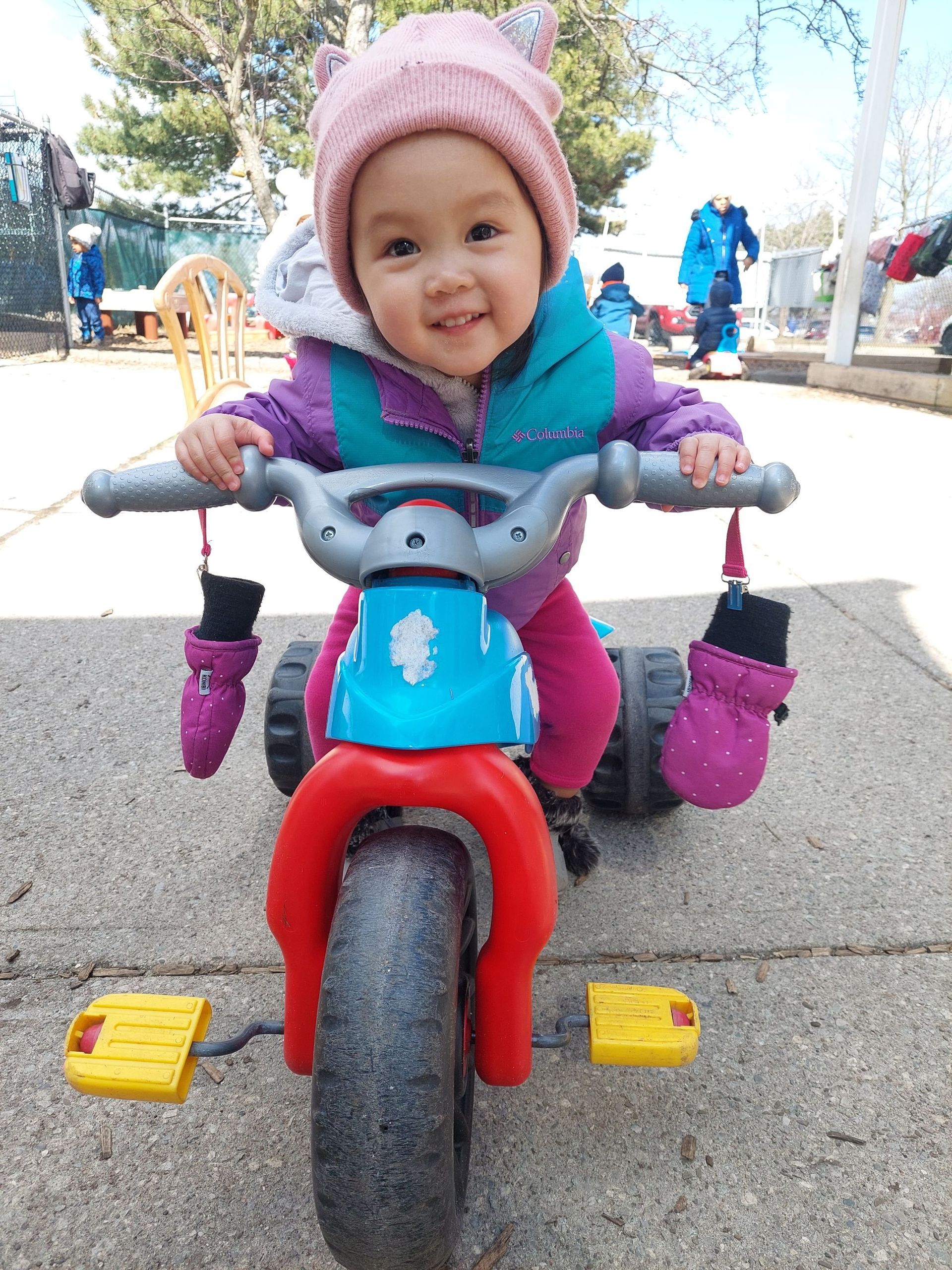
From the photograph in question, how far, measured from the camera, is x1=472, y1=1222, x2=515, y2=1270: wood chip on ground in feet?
4.14

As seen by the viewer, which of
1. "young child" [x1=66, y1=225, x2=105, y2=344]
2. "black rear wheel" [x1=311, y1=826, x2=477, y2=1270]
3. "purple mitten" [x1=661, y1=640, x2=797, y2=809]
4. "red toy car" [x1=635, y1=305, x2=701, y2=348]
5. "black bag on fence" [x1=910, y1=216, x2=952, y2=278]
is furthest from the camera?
"red toy car" [x1=635, y1=305, x2=701, y2=348]

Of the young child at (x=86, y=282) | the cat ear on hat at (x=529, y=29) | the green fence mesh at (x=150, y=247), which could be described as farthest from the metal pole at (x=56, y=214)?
the cat ear on hat at (x=529, y=29)

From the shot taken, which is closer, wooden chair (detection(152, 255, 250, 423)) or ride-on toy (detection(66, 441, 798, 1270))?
ride-on toy (detection(66, 441, 798, 1270))

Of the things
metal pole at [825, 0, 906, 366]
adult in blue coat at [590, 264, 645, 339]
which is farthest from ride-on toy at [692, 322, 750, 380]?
metal pole at [825, 0, 906, 366]

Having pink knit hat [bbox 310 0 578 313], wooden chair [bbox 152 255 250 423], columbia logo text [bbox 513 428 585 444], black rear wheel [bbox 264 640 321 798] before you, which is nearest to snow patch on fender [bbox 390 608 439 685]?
columbia logo text [bbox 513 428 585 444]

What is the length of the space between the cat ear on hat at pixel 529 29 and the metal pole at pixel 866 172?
33.7ft

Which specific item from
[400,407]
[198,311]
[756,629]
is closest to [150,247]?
[198,311]

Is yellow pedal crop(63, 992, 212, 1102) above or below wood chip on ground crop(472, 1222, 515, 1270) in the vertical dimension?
above

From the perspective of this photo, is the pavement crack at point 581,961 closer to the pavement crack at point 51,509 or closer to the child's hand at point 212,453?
the child's hand at point 212,453

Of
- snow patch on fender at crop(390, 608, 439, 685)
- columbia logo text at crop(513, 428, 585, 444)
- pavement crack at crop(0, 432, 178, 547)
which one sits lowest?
pavement crack at crop(0, 432, 178, 547)

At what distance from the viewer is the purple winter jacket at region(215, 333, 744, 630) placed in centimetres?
153

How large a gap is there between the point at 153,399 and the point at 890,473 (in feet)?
20.2

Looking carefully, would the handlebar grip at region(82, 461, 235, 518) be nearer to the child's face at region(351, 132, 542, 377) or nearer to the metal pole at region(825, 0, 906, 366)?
the child's face at region(351, 132, 542, 377)

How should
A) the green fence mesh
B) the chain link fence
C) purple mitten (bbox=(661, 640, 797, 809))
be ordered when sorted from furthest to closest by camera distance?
the green fence mesh < the chain link fence < purple mitten (bbox=(661, 640, 797, 809))
